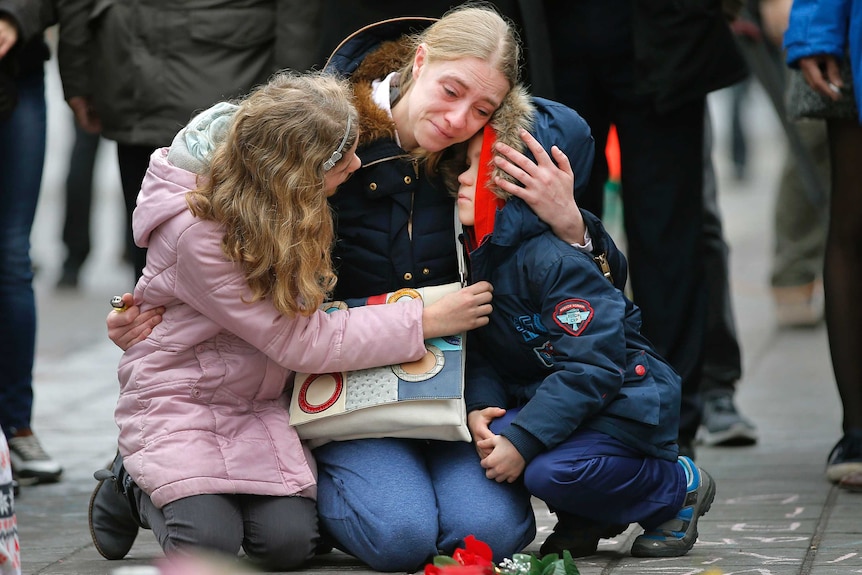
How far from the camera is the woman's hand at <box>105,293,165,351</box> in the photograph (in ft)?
11.3

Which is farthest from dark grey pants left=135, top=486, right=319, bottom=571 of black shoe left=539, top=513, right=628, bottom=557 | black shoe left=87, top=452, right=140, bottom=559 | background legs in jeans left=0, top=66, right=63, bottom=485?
background legs in jeans left=0, top=66, right=63, bottom=485

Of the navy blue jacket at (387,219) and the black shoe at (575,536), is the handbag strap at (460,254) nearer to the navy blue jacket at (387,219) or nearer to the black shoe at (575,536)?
the navy blue jacket at (387,219)

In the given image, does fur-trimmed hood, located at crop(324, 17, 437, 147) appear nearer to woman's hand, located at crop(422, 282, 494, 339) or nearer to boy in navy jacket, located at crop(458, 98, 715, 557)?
boy in navy jacket, located at crop(458, 98, 715, 557)

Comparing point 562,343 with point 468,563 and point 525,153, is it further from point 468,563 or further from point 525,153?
point 468,563

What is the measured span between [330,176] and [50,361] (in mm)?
3982

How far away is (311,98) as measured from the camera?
3.31 meters

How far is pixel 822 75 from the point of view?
4098 millimetres

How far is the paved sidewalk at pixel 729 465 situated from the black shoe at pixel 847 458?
0.05 meters

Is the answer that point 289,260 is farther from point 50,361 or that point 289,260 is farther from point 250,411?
point 50,361

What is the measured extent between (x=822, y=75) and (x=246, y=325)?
181 cm

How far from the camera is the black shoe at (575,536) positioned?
343 centimetres

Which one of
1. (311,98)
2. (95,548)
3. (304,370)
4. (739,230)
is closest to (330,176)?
(311,98)

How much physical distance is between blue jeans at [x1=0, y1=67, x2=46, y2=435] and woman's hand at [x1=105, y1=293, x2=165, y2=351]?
3.80 feet

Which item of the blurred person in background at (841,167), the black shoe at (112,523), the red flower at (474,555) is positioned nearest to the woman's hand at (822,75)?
the blurred person in background at (841,167)
